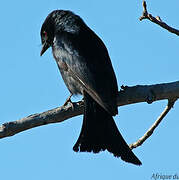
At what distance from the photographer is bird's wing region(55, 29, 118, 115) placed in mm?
5280

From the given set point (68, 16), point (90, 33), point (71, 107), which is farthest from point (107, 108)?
point (68, 16)

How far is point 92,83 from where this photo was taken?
5.43m

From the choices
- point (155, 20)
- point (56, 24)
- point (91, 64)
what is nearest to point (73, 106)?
point (91, 64)

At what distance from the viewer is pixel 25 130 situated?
14.6 ft

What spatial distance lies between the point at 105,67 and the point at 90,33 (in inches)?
35.5

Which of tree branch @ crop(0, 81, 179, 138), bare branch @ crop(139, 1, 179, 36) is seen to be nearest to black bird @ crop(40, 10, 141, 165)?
tree branch @ crop(0, 81, 179, 138)

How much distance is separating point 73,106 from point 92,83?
0.56 meters

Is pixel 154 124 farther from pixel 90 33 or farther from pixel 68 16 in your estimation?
pixel 68 16

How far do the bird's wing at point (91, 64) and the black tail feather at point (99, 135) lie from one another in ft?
0.72

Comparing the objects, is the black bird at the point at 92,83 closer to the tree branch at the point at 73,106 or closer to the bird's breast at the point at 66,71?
the bird's breast at the point at 66,71

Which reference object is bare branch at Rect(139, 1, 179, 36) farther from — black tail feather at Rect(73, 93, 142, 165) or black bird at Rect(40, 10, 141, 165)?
black tail feather at Rect(73, 93, 142, 165)

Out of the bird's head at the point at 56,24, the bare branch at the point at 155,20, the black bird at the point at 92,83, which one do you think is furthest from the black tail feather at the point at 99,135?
the bird's head at the point at 56,24

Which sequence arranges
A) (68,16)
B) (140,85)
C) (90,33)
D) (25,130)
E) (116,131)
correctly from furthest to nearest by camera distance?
(68,16), (90,33), (116,131), (140,85), (25,130)

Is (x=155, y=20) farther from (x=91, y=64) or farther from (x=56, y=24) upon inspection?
(x=56, y=24)
